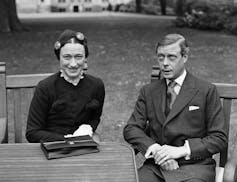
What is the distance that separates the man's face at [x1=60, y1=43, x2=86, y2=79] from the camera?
3504 mm

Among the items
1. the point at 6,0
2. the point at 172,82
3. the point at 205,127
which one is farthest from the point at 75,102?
the point at 6,0

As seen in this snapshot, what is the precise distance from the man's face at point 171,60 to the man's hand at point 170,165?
2.02 feet

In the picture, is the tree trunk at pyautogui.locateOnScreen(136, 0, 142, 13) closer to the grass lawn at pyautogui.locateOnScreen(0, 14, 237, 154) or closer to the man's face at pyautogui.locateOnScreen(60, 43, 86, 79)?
the grass lawn at pyautogui.locateOnScreen(0, 14, 237, 154)

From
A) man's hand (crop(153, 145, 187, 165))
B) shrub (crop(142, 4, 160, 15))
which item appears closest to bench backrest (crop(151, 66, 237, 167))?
man's hand (crop(153, 145, 187, 165))

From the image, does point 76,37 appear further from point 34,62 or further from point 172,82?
point 34,62

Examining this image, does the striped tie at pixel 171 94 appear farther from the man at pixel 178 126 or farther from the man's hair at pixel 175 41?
the man's hair at pixel 175 41

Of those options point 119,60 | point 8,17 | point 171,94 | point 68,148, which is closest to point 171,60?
point 171,94

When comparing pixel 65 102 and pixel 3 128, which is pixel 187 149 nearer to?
pixel 65 102

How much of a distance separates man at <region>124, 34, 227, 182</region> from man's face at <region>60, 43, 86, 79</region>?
568 millimetres

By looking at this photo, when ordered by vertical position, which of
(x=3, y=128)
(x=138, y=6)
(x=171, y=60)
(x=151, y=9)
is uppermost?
(x=171, y=60)

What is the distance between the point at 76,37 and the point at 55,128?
76 centimetres

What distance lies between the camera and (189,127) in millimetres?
3393

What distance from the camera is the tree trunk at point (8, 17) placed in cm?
1698

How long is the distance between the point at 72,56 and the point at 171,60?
2.40ft
